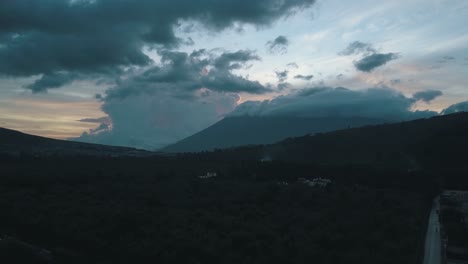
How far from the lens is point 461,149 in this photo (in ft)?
272

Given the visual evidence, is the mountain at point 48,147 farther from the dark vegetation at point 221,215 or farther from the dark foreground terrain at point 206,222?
the dark foreground terrain at point 206,222

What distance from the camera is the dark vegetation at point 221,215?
22094 mm

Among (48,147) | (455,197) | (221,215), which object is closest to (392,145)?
(455,197)

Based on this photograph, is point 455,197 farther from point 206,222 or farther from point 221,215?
point 206,222

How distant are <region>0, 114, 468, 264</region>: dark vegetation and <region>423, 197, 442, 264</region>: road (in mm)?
625

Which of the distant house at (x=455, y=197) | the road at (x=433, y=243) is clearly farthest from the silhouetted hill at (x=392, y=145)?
the road at (x=433, y=243)

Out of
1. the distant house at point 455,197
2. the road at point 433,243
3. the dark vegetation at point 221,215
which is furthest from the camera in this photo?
the distant house at point 455,197

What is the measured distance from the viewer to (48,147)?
104 metres

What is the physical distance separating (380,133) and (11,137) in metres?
84.3

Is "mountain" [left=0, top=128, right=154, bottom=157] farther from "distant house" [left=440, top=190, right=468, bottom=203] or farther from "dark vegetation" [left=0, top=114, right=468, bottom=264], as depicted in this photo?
"distant house" [left=440, top=190, right=468, bottom=203]

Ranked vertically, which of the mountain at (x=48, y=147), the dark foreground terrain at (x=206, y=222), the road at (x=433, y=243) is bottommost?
the road at (x=433, y=243)

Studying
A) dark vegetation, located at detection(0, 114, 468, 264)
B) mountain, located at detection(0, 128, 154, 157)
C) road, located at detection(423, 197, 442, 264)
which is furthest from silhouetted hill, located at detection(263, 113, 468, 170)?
road, located at detection(423, 197, 442, 264)

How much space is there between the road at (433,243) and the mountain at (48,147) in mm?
72163

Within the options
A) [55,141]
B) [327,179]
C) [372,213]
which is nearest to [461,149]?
[327,179]
